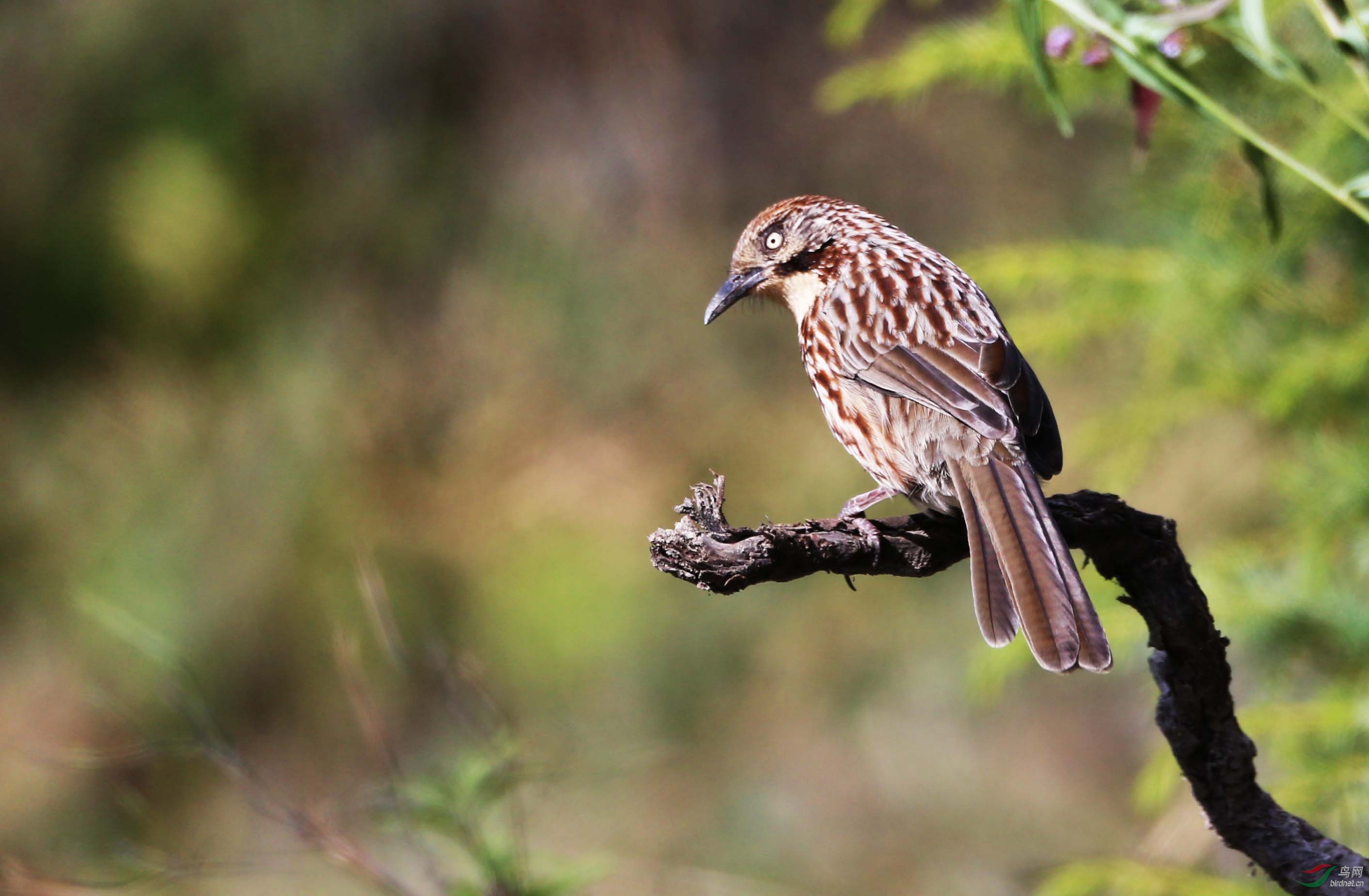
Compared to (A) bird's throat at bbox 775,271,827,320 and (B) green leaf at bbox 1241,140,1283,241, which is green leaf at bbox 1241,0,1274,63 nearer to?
(B) green leaf at bbox 1241,140,1283,241

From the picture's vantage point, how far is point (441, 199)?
727 centimetres

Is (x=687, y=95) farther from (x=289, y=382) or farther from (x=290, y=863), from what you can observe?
(x=290, y=863)

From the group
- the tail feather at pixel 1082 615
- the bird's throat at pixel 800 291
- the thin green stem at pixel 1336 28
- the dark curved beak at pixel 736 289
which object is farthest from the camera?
the dark curved beak at pixel 736 289

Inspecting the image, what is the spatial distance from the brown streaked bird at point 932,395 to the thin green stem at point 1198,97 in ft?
2.58

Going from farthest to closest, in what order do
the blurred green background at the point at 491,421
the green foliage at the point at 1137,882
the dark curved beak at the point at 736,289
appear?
1. the blurred green background at the point at 491,421
2. the green foliage at the point at 1137,882
3. the dark curved beak at the point at 736,289

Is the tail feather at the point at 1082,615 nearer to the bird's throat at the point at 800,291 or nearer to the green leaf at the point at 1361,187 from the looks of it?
the green leaf at the point at 1361,187

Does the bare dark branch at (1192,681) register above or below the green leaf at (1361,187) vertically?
below

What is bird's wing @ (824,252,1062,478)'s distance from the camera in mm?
2900

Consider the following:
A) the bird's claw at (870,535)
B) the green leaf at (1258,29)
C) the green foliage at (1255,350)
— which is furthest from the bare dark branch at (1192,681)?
the green foliage at (1255,350)

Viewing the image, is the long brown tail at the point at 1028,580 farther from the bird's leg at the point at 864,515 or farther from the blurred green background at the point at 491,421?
the blurred green background at the point at 491,421

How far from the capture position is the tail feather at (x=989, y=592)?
8.07 ft

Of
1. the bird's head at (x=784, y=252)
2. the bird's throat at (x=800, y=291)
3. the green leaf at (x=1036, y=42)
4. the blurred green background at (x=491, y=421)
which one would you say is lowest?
the green leaf at (x=1036, y=42)

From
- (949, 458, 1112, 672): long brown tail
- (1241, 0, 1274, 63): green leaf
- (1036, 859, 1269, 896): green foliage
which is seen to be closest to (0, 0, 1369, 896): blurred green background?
(1036, 859, 1269, 896): green foliage

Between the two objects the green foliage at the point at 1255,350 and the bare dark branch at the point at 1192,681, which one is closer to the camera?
the bare dark branch at the point at 1192,681
